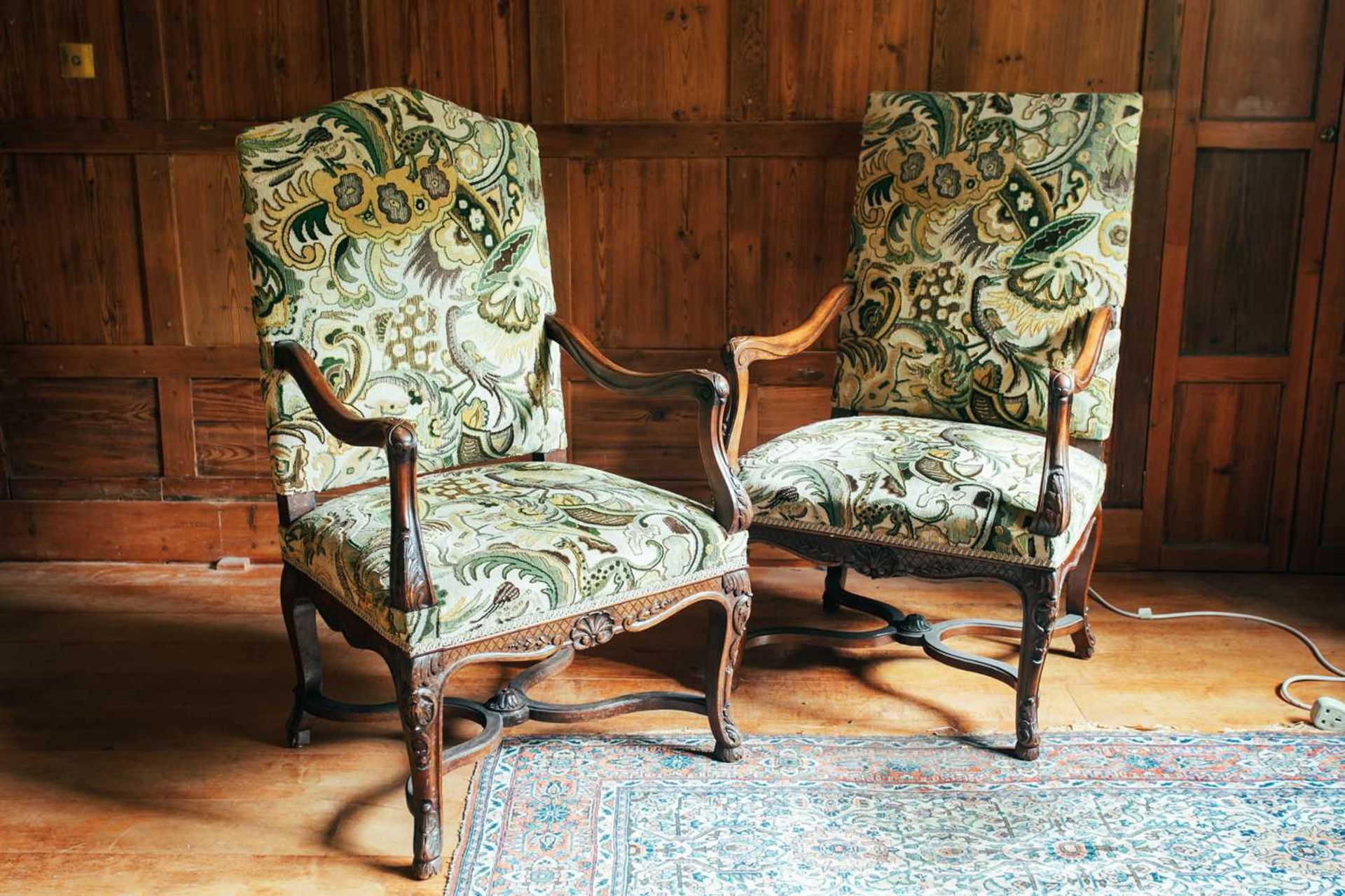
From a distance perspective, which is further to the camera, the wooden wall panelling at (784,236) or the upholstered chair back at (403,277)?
the wooden wall panelling at (784,236)

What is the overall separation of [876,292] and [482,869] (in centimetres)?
139

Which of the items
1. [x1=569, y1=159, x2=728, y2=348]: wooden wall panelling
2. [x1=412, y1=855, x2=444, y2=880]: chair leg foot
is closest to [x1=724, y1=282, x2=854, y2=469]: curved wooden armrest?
[x1=569, y1=159, x2=728, y2=348]: wooden wall panelling

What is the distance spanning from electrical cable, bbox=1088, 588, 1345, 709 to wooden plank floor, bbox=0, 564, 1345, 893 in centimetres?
3

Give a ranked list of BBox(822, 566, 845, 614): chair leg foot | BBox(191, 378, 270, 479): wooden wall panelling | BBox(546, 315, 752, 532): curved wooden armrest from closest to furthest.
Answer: BBox(546, 315, 752, 532): curved wooden armrest, BBox(822, 566, 845, 614): chair leg foot, BBox(191, 378, 270, 479): wooden wall panelling

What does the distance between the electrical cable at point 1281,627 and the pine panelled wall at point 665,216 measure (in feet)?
0.93

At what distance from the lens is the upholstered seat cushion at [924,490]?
6.06 feet

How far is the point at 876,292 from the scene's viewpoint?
2326mm

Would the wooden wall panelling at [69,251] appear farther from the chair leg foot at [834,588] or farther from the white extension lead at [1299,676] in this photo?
the white extension lead at [1299,676]

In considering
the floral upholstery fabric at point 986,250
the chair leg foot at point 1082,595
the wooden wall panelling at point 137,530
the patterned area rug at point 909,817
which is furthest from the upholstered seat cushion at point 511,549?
the wooden wall panelling at point 137,530

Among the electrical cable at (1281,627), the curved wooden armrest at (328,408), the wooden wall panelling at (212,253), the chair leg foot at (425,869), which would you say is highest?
the wooden wall panelling at (212,253)

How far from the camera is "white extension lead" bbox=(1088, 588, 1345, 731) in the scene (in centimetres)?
203

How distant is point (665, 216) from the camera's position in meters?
2.72

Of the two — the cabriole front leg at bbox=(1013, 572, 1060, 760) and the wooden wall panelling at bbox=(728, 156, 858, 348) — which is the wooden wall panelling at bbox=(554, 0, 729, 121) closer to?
the wooden wall panelling at bbox=(728, 156, 858, 348)

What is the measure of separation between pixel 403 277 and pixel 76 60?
1.37m
